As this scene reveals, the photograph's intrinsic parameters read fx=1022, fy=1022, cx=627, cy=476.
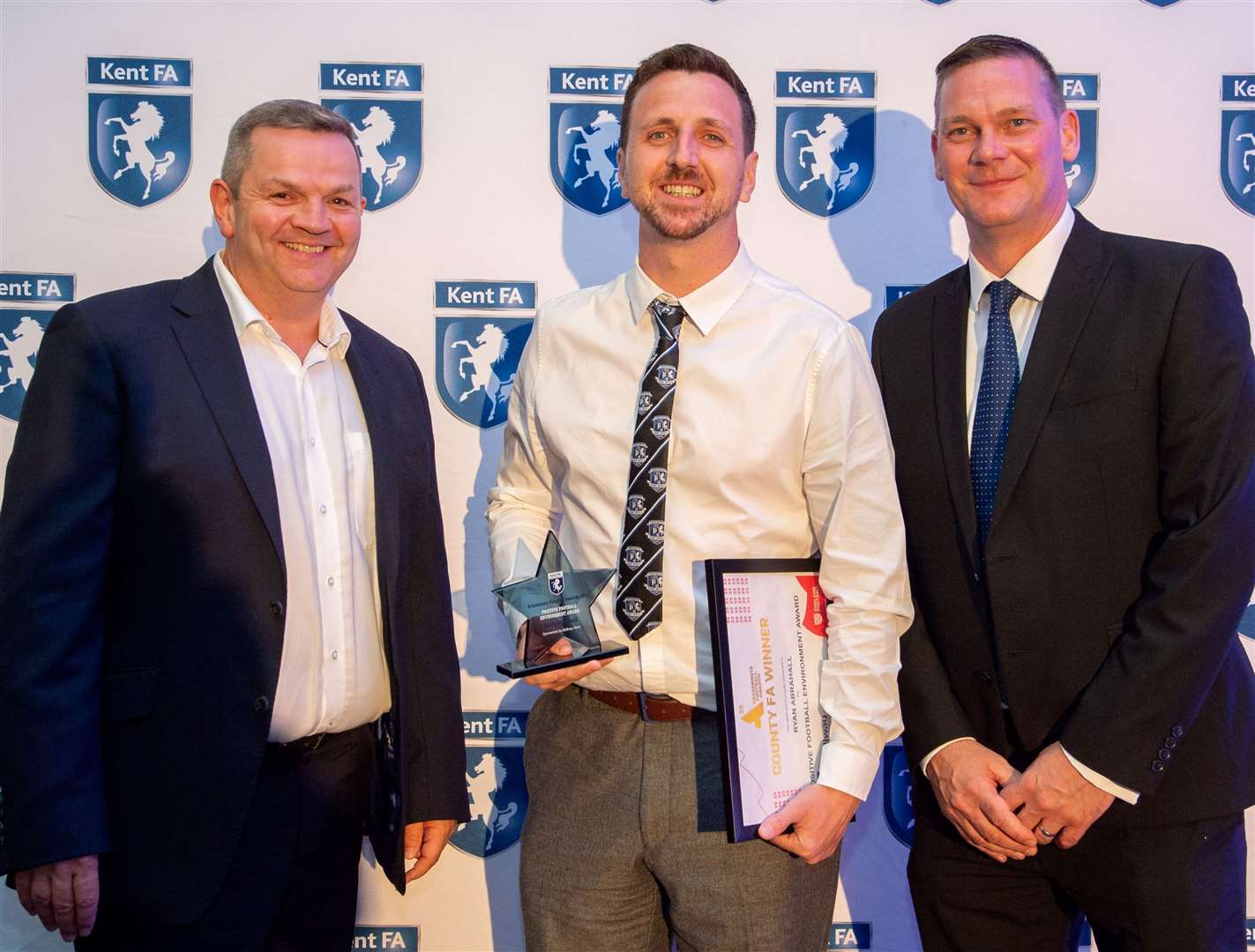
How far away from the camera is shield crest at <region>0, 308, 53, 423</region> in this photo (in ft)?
9.38

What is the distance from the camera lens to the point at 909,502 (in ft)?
6.81

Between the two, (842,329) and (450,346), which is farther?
(450,346)

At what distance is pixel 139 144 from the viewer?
2836mm

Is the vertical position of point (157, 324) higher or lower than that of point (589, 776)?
higher

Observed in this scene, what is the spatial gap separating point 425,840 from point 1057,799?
48.9 inches

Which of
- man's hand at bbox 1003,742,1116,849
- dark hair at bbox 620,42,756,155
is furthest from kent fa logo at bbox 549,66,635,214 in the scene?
man's hand at bbox 1003,742,1116,849

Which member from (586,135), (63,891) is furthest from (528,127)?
(63,891)

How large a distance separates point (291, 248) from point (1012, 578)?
1.52m

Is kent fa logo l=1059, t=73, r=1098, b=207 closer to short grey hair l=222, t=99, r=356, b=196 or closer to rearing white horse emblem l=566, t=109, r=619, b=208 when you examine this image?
rearing white horse emblem l=566, t=109, r=619, b=208

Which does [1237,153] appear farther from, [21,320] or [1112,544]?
[21,320]

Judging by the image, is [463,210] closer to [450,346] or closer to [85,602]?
[450,346]

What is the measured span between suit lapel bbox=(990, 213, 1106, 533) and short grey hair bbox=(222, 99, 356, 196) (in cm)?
146

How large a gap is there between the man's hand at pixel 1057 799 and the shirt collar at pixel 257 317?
1570mm

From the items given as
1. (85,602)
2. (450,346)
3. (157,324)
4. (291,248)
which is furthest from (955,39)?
(85,602)
